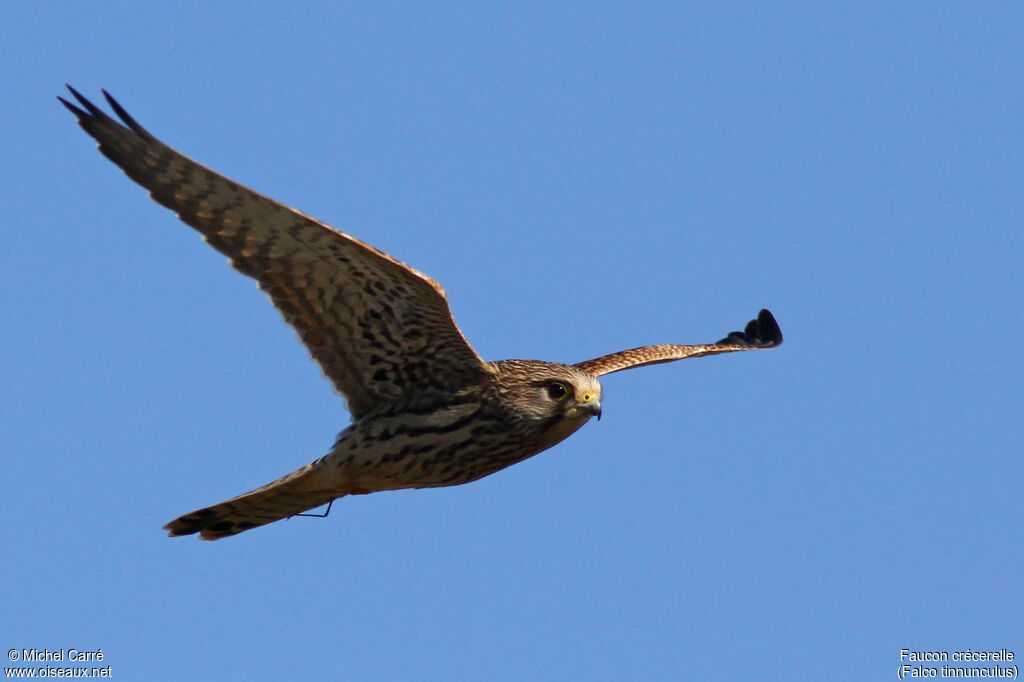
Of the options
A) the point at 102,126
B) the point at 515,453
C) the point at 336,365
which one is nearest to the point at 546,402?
the point at 515,453

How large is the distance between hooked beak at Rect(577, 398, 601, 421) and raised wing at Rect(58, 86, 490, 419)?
0.73m

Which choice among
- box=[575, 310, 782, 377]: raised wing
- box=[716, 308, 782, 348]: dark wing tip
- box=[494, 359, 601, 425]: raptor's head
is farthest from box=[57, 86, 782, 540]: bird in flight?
box=[716, 308, 782, 348]: dark wing tip

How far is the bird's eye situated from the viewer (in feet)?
32.7

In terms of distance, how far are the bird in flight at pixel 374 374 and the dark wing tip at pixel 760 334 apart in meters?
4.63

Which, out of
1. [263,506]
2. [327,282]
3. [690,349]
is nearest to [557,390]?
[327,282]

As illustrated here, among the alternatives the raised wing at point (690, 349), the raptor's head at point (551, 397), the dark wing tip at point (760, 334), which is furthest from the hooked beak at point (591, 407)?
the dark wing tip at point (760, 334)

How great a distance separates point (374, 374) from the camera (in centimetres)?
1020

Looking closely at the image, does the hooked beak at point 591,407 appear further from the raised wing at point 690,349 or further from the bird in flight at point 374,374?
the raised wing at point 690,349

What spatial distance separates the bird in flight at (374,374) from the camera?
30.6ft

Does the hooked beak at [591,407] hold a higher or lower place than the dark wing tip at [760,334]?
lower

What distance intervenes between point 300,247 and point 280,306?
49cm

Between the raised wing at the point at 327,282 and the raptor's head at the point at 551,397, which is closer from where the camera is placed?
the raised wing at the point at 327,282

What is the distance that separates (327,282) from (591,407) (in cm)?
200

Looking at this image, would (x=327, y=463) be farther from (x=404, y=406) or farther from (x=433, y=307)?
(x=433, y=307)
